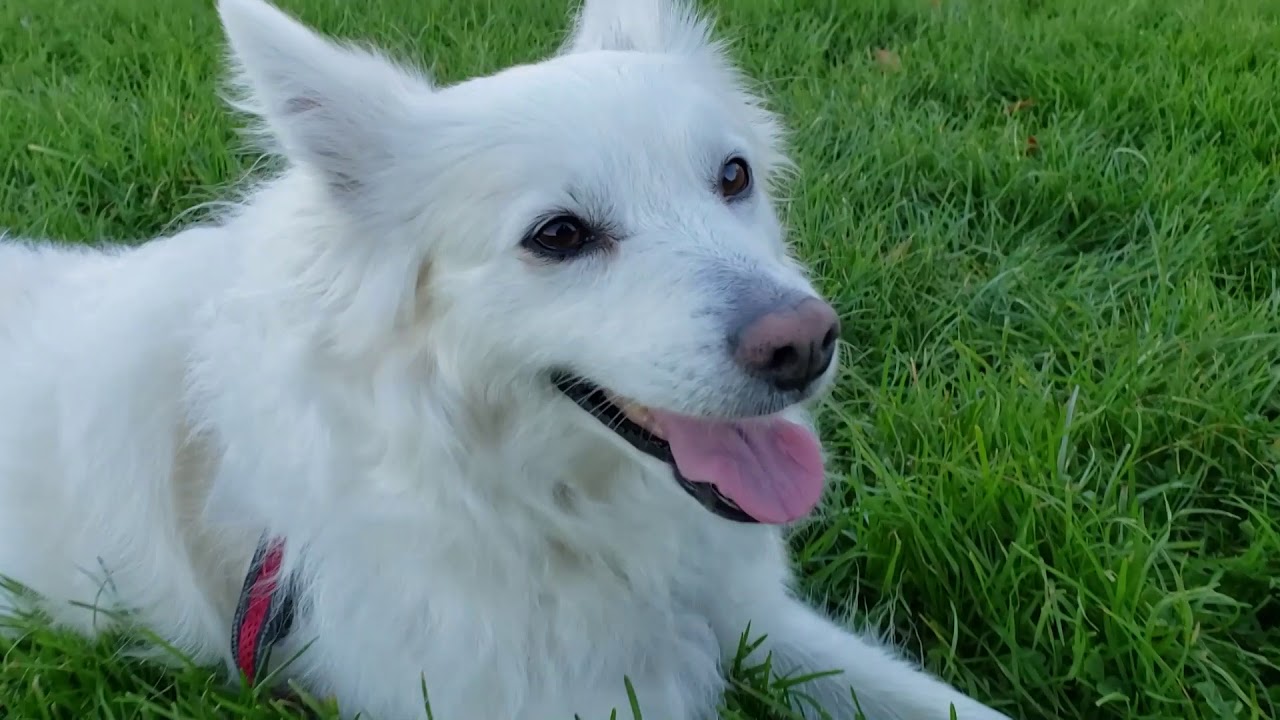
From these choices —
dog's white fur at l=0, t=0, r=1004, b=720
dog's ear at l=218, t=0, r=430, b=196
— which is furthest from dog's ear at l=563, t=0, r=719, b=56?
dog's ear at l=218, t=0, r=430, b=196

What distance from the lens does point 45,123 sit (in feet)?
13.4

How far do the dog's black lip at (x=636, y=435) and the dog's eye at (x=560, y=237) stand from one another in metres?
0.22

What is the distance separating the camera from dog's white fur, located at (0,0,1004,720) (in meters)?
1.76

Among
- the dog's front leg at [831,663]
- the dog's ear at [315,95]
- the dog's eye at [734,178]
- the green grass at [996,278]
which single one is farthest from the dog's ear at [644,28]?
the dog's front leg at [831,663]

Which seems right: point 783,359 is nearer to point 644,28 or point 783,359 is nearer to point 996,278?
point 644,28

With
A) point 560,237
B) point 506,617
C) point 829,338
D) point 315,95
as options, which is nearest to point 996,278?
point 829,338

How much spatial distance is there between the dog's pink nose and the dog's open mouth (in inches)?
6.4

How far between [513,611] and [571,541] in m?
0.16

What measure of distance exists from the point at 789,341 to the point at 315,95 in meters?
0.94

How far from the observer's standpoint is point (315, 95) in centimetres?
180

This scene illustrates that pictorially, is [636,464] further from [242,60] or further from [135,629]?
[135,629]

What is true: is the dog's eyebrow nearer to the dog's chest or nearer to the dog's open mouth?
the dog's open mouth

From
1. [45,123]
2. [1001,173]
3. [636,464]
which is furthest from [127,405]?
[1001,173]

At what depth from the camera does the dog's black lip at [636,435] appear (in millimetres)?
1752
